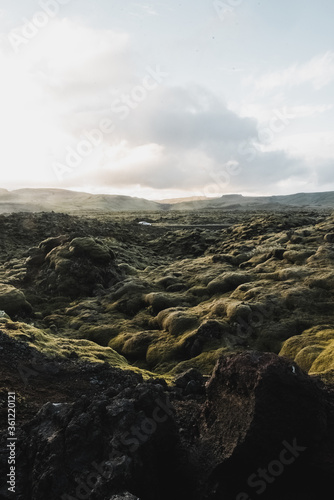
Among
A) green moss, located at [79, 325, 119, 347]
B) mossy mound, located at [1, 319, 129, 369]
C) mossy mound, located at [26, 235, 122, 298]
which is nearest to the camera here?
mossy mound, located at [1, 319, 129, 369]

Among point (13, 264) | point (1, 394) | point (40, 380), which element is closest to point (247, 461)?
point (1, 394)

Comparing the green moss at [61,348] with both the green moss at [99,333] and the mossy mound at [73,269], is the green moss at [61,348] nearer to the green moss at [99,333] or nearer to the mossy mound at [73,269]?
the green moss at [99,333]

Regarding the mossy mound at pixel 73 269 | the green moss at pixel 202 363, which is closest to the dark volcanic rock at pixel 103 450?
the green moss at pixel 202 363

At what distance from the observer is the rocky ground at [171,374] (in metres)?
7.54

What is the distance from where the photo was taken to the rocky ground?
754 cm

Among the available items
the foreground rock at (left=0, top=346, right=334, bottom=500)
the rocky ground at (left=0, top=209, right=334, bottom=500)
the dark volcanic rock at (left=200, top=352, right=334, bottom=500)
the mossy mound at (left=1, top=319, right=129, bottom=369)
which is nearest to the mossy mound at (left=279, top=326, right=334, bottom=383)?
the rocky ground at (left=0, top=209, right=334, bottom=500)

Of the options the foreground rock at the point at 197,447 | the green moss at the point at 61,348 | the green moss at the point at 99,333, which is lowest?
the green moss at the point at 99,333

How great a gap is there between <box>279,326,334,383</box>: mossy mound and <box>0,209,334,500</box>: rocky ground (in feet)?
0.30

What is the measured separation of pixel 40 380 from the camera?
13.7m

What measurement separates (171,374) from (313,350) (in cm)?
697

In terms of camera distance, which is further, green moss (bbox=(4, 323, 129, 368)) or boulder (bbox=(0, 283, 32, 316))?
boulder (bbox=(0, 283, 32, 316))

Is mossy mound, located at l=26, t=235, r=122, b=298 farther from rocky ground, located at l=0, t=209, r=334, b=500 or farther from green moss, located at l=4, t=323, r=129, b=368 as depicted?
green moss, located at l=4, t=323, r=129, b=368

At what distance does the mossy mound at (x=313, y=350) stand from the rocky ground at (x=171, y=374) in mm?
90

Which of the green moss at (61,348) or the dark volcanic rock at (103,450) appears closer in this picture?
the dark volcanic rock at (103,450)
